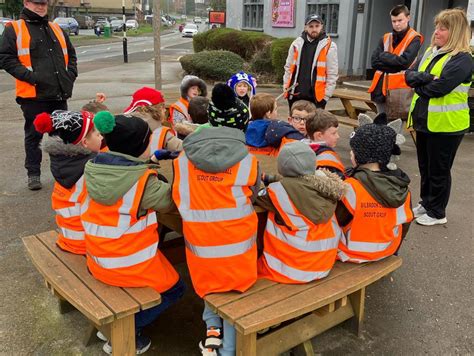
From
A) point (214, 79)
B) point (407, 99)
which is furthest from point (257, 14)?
point (407, 99)

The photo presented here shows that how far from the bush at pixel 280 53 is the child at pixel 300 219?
36.5 ft

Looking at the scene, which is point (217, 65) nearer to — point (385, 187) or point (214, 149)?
point (385, 187)

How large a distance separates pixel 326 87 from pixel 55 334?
14.0 feet

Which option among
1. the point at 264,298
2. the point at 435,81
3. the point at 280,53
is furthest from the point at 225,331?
the point at 280,53

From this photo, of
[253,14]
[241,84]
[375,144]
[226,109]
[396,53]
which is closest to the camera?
[226,109]

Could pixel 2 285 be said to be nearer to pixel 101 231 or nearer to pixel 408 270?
pixel 101 231

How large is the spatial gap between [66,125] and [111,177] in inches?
26.9

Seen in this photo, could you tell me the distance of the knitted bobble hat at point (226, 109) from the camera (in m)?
2.85

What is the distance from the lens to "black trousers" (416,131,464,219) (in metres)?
4.46

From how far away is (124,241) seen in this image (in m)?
2.67

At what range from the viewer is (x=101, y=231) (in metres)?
2.66

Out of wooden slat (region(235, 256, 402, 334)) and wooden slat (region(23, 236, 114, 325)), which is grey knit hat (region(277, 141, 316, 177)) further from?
wooden slat (region(23, 236, 114, 325))

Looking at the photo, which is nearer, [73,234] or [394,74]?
[73,234]

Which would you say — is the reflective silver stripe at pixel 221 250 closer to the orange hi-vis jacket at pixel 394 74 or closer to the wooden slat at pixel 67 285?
the wooden slat at pixel 67 285
